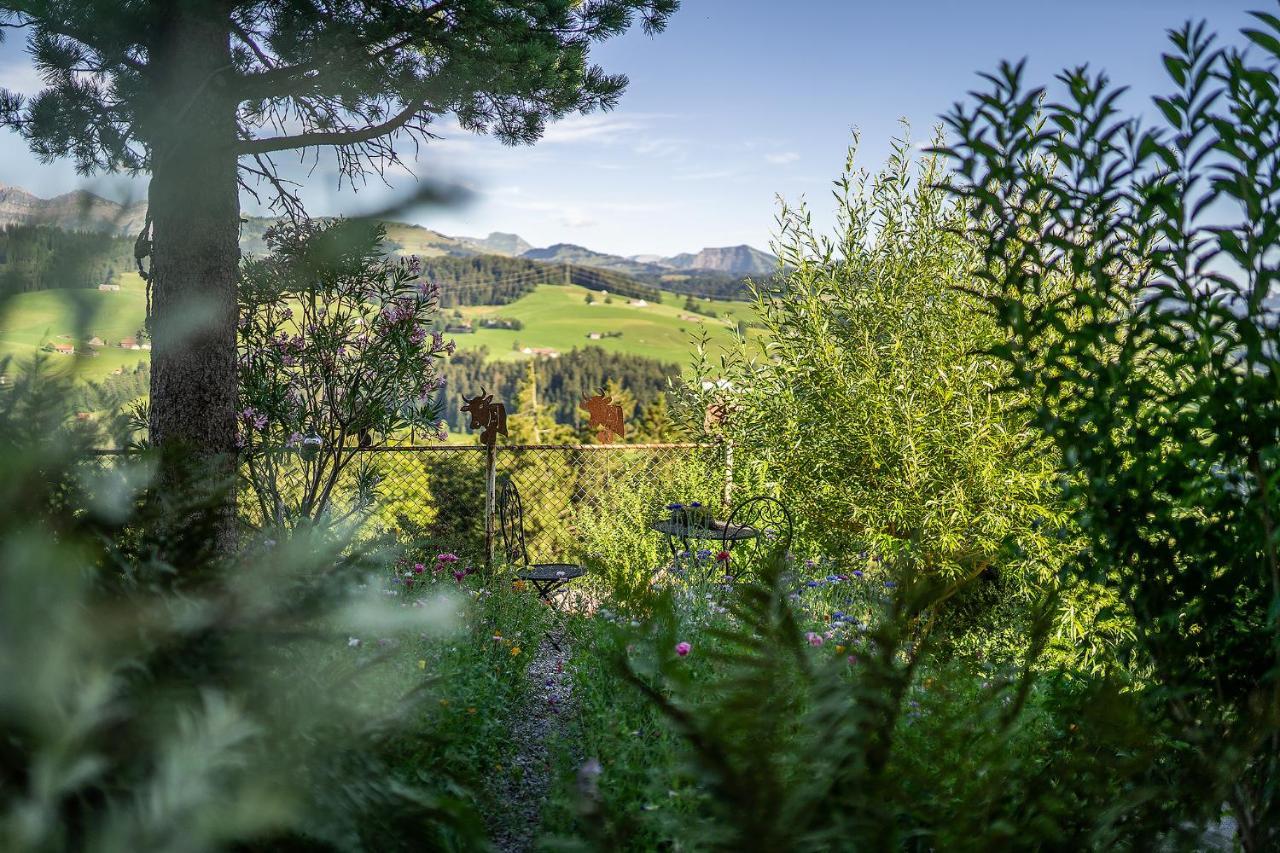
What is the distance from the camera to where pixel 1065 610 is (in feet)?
15.1

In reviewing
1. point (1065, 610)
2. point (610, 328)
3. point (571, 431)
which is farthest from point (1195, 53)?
point (610, 328)

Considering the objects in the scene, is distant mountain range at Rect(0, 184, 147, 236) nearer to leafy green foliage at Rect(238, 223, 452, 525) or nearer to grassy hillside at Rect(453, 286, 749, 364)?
leafy green foliage at Rect(238, 223, 452, 525)

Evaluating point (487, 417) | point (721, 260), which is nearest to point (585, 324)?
point (487, 417)

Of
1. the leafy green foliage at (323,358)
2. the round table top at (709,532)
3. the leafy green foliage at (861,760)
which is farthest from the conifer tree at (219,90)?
the leafy green foliage at (861,760)

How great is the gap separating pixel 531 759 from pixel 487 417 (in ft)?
13.2

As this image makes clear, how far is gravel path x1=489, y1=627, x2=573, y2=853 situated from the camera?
2492 millimetres

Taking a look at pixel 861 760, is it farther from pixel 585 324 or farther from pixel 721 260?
pixel 721 260

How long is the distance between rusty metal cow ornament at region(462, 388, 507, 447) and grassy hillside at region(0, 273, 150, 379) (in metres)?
5.76

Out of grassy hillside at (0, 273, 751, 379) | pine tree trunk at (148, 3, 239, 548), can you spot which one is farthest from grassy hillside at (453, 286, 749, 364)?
pine tree trunk at (148, 3, 239, 548)

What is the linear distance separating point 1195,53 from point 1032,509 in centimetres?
380

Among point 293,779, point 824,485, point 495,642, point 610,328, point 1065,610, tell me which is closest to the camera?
point 293,779

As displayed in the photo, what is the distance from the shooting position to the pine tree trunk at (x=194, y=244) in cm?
461

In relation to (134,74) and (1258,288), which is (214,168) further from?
(1258,288)

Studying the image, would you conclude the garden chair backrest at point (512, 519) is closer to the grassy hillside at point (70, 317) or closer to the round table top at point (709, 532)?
the round table top at point (709, 532)
